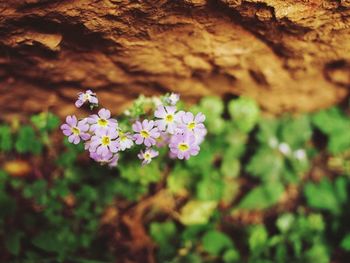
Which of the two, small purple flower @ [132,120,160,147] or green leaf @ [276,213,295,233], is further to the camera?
green leaf @ [276,213,295,233]

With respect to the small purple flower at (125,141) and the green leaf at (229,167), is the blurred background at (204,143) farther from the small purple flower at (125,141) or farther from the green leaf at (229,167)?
the small purple flower at (125,141)

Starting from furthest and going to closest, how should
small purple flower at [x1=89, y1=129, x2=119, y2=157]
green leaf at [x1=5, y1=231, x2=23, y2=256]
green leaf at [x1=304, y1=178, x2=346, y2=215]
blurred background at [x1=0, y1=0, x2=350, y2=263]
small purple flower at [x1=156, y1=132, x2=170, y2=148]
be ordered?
green leaf at [x1=304, y1=178, x2=346, y2=215]
green leaf at [x1=5, y1=231, x2=23, y2=256]
small purple flower at [x1=156, y1=132, x2=170, y2=148]
blurred background at [x1=0, y1=0, x2=350, y2=263]
small purple flower at [x1=89, y1=129, x2=119, y2=157]

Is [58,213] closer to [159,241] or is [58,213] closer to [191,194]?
[159,241]

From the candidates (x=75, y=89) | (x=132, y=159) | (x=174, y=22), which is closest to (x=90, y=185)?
(x=132, y=159)

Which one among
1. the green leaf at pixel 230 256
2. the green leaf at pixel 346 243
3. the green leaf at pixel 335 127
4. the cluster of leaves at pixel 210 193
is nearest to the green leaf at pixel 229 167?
the cluster of leaves at pixel 210 193

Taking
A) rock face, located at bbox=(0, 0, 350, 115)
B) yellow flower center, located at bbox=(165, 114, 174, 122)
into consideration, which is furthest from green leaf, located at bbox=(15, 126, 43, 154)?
yellow flower center, located at bbox=(165, 114, 174, 122)

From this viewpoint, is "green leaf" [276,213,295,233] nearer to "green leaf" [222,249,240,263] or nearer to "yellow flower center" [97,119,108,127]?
"green leaf" [222,249,240,263]

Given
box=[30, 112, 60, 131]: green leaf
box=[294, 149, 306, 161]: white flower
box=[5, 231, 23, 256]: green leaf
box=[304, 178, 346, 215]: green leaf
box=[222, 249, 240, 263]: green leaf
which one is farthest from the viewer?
box=[294, 149, 306, 161]: white flower
